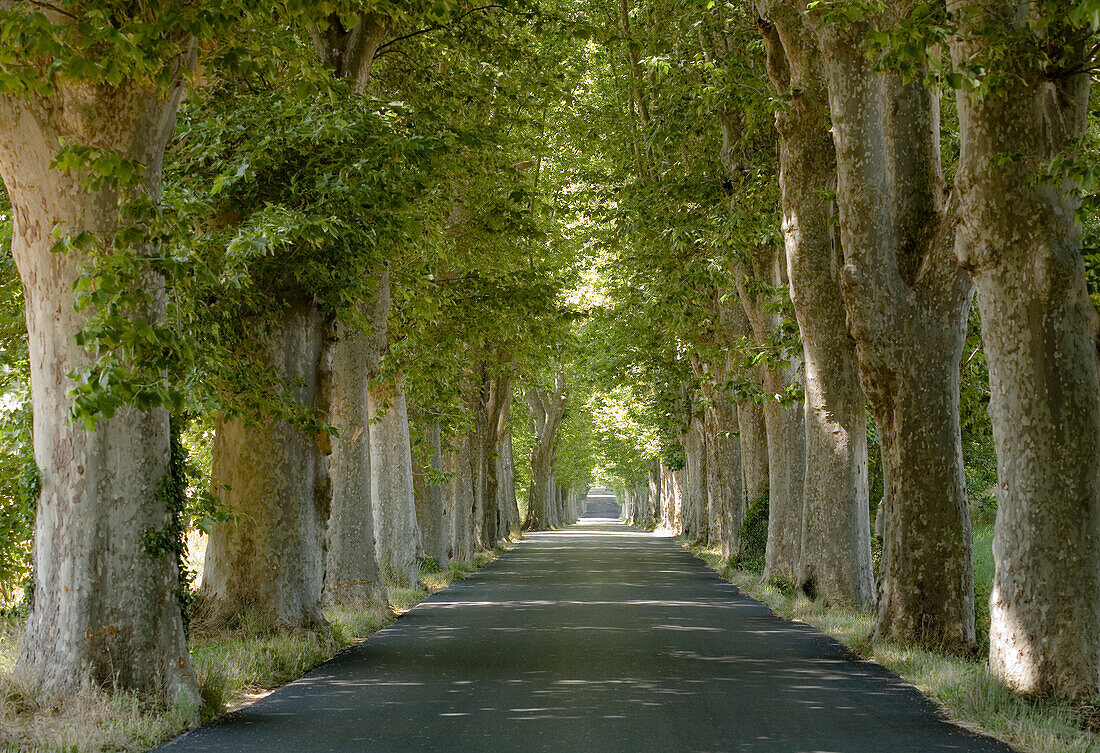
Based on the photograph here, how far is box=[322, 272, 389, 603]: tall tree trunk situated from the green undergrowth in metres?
6.75

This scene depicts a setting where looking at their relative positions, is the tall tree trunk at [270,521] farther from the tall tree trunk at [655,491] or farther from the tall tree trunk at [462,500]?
the tall tree trunk at [655,491]

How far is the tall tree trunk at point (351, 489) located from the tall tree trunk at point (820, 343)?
6442mm

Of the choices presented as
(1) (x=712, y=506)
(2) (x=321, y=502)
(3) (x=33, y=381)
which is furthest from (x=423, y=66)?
(1) (x=712, y=506)

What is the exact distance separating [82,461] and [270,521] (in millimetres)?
4581

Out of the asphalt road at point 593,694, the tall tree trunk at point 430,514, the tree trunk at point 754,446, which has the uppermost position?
the tree trunk at point 754,446

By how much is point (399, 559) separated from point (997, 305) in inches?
567

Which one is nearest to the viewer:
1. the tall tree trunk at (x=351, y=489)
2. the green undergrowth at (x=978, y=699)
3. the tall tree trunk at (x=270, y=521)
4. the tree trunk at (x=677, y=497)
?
the green undergrowth at (x=978, y=699)

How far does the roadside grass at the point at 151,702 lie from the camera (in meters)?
7.11

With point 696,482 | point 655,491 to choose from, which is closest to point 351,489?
point 696,482

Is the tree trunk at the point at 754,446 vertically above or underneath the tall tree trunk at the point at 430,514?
above

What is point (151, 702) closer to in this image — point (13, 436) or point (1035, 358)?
point (13, 436)

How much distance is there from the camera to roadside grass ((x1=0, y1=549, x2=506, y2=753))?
711 cm

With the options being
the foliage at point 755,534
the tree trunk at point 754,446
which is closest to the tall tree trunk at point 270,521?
the foliage at point 755,534

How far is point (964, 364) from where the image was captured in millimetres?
18000
